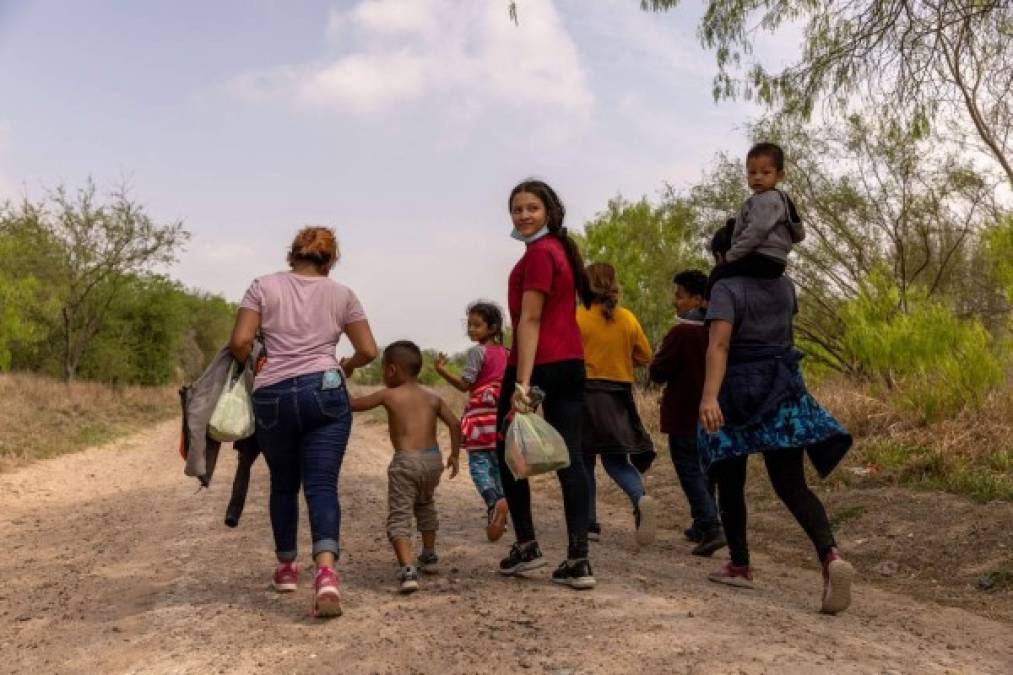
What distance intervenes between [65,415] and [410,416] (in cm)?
1813

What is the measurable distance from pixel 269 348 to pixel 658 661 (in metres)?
2.30

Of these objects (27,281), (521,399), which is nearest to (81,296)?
(27,281)

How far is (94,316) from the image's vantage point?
109 feet

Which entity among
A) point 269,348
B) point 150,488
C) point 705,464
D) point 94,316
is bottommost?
point 150,488

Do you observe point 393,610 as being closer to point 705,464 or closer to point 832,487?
point 705,464

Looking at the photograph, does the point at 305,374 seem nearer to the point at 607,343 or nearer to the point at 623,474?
the point at 607,343

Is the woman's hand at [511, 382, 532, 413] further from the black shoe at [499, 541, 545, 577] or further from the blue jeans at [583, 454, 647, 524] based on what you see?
the blue jeans at [583, 454, 647, 524]

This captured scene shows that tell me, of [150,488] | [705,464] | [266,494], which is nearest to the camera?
[705,464]

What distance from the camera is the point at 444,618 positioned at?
152 inches

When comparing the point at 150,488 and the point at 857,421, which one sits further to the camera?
the point at 150,488

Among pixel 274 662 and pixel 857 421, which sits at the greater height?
pixel 857 421

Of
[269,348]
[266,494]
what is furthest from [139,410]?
[269,348]

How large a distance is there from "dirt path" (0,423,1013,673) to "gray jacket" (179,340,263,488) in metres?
0.69

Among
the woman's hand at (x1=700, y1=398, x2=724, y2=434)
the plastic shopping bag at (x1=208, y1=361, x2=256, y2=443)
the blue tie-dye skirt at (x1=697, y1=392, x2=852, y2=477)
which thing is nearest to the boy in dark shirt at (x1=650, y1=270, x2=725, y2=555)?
the blue tie-dye skirt at (x1=697, y1=392, x2=852, y2=477)
